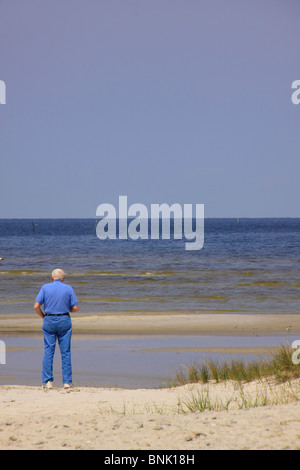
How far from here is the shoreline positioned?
15.9 m

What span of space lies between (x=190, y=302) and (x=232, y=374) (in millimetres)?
13053

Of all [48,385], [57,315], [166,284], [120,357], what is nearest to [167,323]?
[120,357]

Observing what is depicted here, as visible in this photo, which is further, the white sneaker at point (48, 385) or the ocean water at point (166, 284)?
the ocean water at point (166, 284)

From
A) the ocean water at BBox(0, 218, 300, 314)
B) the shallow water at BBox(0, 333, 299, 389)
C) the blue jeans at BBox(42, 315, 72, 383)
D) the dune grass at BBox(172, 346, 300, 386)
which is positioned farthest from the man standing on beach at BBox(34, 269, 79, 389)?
the ocean water at BBox(0, 218, 300, 314)

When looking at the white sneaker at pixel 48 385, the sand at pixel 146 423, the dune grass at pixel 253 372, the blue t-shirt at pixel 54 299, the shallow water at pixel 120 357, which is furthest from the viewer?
the shallow water at pixel 120 357

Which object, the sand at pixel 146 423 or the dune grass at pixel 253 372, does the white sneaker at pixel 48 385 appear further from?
the dune grass at pixel 253 372

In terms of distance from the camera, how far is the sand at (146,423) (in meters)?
5.84

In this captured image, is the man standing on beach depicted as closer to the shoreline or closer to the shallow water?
the shallow water

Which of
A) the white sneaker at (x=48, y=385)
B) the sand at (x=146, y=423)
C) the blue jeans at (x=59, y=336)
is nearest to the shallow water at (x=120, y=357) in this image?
the white sneaker at (x=48, y=385)

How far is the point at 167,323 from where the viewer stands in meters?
17.2

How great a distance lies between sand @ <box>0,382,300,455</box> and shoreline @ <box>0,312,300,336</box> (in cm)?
750

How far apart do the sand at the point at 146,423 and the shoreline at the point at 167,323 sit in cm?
750

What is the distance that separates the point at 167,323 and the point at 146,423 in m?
10.7
